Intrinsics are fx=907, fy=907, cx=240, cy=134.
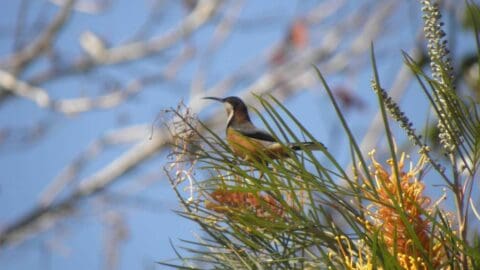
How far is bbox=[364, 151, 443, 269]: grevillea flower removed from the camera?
0.77m

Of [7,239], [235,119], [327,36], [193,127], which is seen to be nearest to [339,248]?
[193,127]

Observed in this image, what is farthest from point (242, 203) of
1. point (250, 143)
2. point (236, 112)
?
point (236, 112)

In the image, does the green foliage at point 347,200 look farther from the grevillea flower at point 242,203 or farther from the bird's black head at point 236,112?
the bird's black head at point 236,112

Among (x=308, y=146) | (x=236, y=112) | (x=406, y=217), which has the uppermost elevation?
(x=236, y=112)

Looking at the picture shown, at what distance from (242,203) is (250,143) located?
0.10m

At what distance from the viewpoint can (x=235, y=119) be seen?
5.42ft

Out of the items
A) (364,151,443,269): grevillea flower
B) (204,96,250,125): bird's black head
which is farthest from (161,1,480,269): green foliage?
(204,96,250,125): bird's black head

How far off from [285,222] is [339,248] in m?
0.06

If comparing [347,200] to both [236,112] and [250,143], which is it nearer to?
[250,143]

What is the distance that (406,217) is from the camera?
0.77 m

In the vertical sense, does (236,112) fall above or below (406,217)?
above

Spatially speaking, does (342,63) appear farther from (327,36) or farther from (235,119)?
(235,119)

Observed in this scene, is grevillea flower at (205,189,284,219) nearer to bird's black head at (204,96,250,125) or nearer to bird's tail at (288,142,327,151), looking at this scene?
bird's tail at (288,142,327,151)

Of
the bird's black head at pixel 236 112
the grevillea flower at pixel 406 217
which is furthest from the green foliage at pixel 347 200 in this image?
the bird's black head at pixel 236 112
